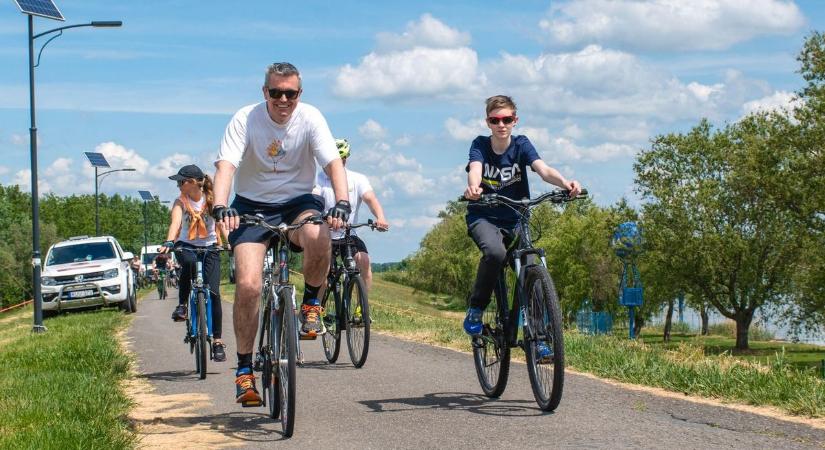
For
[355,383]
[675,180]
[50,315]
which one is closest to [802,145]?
[675,180]

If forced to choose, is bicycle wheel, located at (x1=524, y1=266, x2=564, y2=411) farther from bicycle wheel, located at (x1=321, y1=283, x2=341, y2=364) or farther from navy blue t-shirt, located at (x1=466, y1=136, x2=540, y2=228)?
bicycle wheel, located at (x1=321, y1=283, x2=341, y2=364)

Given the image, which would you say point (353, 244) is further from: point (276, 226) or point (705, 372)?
point (276, 226)

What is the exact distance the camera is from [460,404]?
6844mm

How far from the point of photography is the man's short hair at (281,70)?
6.12 m

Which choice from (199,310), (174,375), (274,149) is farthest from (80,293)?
(274,149)

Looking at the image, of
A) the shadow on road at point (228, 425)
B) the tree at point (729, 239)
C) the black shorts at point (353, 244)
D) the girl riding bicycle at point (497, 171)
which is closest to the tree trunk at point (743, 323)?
the tree at point (729, 239)

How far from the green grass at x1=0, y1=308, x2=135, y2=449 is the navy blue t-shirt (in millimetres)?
2650

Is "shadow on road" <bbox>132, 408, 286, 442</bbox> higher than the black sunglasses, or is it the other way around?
the black sunglasses

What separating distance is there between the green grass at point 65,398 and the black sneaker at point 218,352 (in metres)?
0.82

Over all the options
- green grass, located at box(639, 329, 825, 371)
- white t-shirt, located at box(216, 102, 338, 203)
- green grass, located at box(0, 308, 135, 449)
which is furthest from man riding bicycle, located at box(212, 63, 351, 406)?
green grass, located at box(639, 329, 825, 371)

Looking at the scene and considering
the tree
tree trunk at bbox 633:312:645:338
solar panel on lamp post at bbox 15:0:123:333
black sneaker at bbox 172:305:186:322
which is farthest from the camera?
tree trunk at bbox 633:312:645:338

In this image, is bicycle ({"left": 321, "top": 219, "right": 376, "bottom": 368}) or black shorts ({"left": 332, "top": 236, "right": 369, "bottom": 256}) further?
black shorts ({"left": 332, "top": 236, "right": 369, "bottom": 256})

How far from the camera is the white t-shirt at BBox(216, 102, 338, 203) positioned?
614 cm

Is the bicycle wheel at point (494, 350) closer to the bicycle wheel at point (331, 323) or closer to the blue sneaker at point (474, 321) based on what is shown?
the blue sneaker at point (474, 321)
